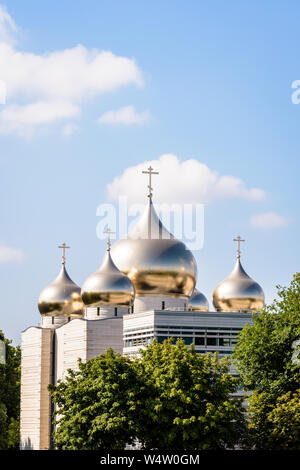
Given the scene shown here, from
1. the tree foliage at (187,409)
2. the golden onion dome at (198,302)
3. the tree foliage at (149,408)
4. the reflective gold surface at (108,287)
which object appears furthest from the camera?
the golden onion dome at (198,302)

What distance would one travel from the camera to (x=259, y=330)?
48312 millimetres

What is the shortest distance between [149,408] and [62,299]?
3056 cm

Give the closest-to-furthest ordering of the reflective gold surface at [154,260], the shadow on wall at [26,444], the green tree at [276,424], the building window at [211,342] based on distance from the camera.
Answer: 1. the green tree at [276,424]
2. the building window at [211,342]
3. the reflective gold surface at [154,260]
4. the shadow on wall at [26,444]

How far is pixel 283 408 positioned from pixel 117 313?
20.7m

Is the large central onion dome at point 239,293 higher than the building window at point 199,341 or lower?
higher

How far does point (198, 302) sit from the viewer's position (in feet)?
251

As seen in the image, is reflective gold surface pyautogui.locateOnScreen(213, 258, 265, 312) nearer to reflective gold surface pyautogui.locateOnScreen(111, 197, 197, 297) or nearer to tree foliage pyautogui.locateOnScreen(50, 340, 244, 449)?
reflective gold surface pyautogui.locateOnScreen(111, 197, 197, 297)

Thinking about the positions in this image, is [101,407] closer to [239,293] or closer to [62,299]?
[239,293]

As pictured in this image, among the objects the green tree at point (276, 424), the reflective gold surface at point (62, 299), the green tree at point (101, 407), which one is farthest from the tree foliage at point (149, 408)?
the reflective gold surface at point (62, 299)

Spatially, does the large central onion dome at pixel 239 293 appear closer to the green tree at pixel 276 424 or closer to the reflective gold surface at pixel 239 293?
the reflective gold surface at pixel 239 293

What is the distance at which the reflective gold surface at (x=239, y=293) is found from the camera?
6706 cm

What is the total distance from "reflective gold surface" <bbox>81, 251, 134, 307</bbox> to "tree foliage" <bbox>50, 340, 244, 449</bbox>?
1766 centimetres

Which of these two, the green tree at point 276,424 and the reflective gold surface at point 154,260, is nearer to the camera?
the green tree at point 276,424

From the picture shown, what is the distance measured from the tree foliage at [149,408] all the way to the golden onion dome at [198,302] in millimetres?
32754
